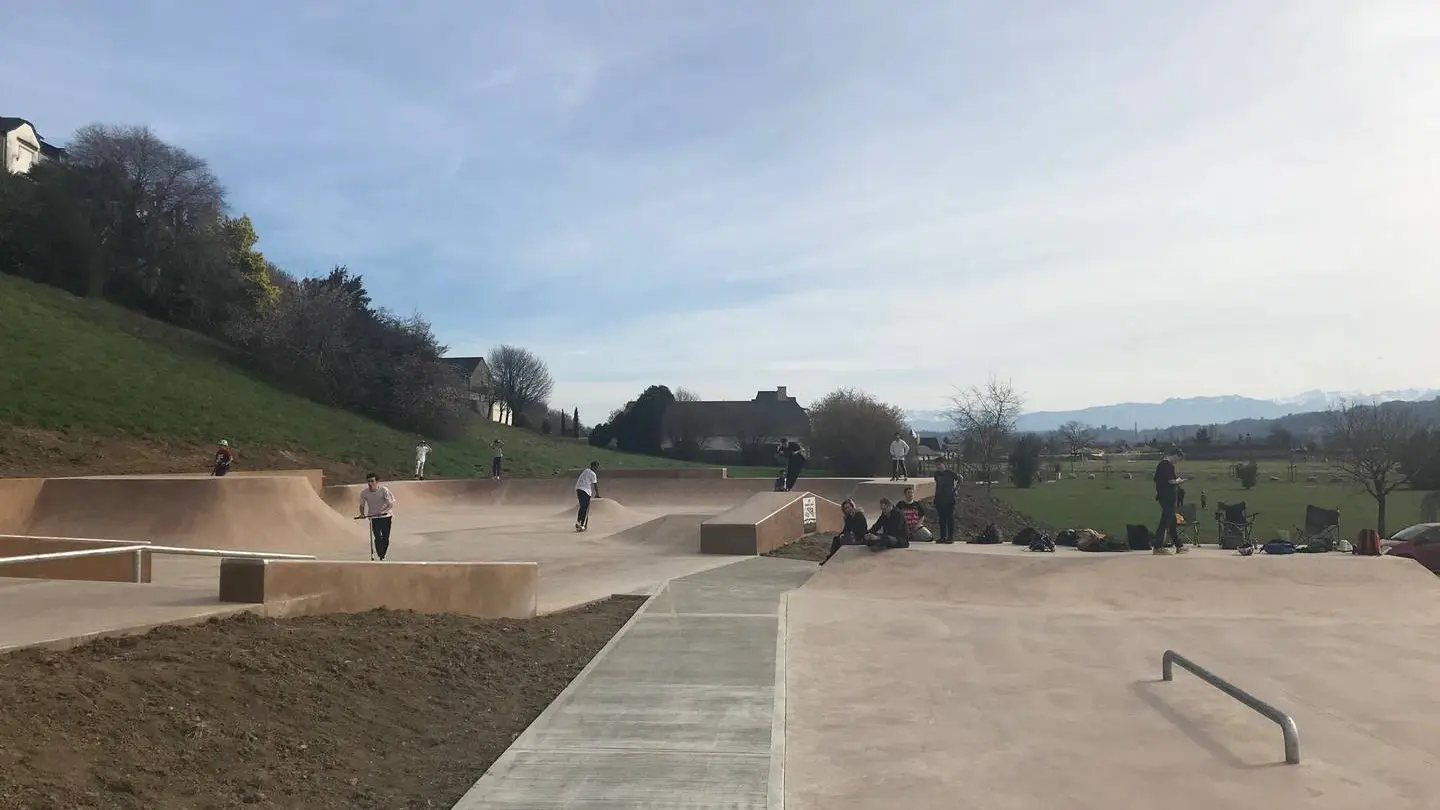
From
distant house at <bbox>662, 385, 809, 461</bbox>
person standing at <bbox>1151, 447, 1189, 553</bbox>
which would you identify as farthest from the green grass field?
distant house at <bbox>662, 385, 809, 461</bbox>

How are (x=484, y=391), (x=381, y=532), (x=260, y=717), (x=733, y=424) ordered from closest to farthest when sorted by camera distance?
(x=260, y=717) → (x=381, y=532) → (x=733, y=424) → (x=484, y=391)

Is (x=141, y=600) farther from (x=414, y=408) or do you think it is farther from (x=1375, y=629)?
(x=414, y=408)

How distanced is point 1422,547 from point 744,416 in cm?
5967

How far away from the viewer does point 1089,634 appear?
9.51m

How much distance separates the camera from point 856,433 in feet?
145

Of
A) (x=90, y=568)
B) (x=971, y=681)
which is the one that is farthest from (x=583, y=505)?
(x=971, y=681)

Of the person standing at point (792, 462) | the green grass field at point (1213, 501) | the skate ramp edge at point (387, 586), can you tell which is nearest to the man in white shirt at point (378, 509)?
the skate ramp edge at point (387, 586)

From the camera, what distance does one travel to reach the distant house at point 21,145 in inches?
2263

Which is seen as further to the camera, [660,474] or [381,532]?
[660,474]

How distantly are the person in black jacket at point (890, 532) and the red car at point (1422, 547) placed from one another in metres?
7.73

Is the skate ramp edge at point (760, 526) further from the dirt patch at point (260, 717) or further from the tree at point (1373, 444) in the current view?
the tree at point (1373, 444)

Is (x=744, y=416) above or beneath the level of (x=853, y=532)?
above

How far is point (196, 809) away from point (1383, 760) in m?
6.74

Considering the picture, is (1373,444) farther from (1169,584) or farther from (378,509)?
(378,509)
